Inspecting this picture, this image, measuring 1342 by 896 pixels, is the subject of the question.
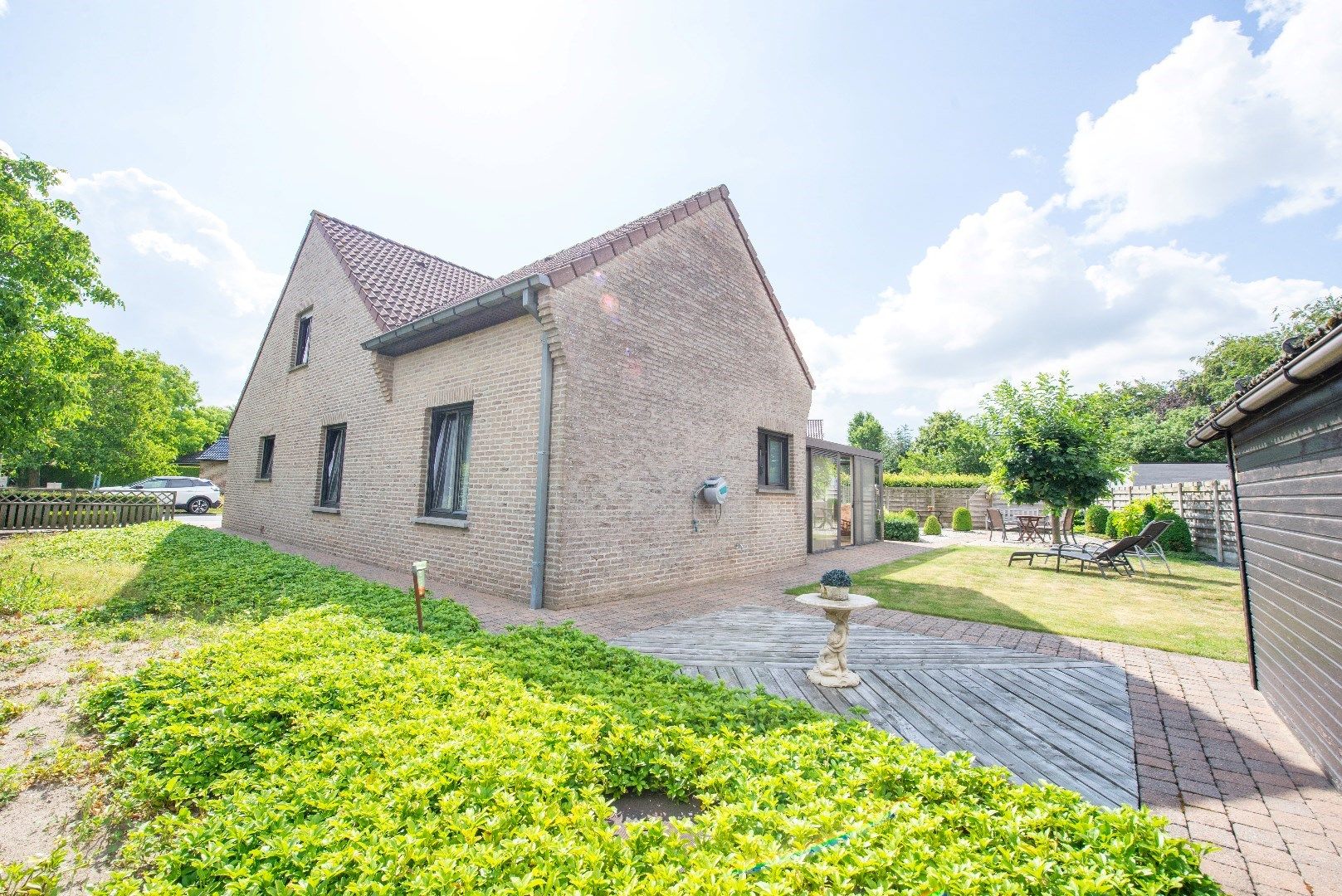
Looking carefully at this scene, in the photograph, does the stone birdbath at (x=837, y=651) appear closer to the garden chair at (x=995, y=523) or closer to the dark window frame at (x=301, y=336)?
the dark window frame at (x=301, y=336)

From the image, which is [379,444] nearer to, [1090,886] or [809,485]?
[809,485]

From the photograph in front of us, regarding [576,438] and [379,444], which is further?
[379,444]

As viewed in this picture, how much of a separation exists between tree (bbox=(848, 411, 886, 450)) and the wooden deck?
52.8 m

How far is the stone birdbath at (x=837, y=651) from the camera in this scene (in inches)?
167

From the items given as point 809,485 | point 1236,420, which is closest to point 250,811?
point 1236,420

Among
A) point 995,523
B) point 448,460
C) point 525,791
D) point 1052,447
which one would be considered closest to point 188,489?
point 448,460

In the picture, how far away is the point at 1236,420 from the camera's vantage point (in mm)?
4422

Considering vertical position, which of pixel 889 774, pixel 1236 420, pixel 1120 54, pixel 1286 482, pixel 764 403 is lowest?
pixel 889 774

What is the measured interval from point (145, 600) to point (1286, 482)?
10.7m

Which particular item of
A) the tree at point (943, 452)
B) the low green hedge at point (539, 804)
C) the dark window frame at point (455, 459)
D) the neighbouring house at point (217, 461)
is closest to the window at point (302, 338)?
the neighbouring house at point (217, 461)

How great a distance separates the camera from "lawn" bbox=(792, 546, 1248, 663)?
5852 mm

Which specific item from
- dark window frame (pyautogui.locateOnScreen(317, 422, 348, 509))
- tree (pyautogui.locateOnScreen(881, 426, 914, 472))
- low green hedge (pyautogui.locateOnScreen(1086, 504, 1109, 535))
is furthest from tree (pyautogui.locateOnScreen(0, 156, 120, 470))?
tree (pyautogui.locateOnScreen(881, 426, 914, 472))

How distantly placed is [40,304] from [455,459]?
1152 cm

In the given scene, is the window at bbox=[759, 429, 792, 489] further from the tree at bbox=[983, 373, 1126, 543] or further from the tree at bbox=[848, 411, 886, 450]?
the tree at bbox=[848, 411, 886, 450]
